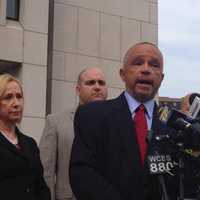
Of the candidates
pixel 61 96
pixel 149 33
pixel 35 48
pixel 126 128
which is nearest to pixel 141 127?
pixel 126 128

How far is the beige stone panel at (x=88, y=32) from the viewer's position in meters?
15.4

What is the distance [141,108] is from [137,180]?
0.35m

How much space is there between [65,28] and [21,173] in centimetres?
1185

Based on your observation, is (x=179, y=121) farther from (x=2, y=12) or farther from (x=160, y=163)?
(x=2, y=12)

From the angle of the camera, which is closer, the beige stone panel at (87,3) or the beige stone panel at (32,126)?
the beige stone panel at (32,126)

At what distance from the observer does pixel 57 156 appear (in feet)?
13.5

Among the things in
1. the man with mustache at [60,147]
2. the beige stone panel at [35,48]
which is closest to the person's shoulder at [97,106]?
the man with mustache at [60,147]

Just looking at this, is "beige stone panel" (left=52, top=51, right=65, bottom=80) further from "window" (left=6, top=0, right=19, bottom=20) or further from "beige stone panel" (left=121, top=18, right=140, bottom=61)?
"beige stone panel" (left=121, top=18, right=140, bottom=61)

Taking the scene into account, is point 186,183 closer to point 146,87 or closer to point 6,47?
point 146,87

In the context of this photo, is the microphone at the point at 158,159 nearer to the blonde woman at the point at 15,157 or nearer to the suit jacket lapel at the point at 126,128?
the suit jacket lapel at the point at 126,128

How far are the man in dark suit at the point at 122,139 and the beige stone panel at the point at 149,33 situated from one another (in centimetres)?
1466

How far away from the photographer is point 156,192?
232cm

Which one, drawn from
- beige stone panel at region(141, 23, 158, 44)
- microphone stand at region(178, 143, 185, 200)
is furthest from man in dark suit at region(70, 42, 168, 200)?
beige stone panel at region(141, 23, 158, 44)

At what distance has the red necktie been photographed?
2404 mm
